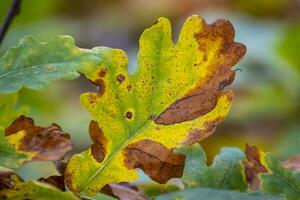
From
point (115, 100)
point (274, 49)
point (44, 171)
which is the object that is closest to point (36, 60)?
point (115, 100)

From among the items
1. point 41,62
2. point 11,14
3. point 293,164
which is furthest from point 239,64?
point 41,62

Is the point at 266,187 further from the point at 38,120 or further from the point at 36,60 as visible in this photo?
the point at 38,120

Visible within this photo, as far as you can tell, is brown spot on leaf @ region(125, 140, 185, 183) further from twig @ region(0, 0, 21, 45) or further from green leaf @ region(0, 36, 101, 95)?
twig @ region(0, 0, 21, 45)

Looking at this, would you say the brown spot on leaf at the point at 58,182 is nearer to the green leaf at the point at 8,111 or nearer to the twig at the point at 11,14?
the green leaf at the point at 8,111

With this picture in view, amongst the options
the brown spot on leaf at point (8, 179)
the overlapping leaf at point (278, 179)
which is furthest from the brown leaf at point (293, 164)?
the brown spot on leaf at point (8, 179)

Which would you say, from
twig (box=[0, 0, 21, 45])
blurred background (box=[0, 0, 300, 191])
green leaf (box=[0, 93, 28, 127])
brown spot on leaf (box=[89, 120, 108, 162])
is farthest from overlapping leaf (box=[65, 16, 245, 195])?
blurred background (box=[0, 0, 300, 191])

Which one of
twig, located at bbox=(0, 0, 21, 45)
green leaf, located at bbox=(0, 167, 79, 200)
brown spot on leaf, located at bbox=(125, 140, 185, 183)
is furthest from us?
twig, located at bbox=(0, 0, 21, 45)
